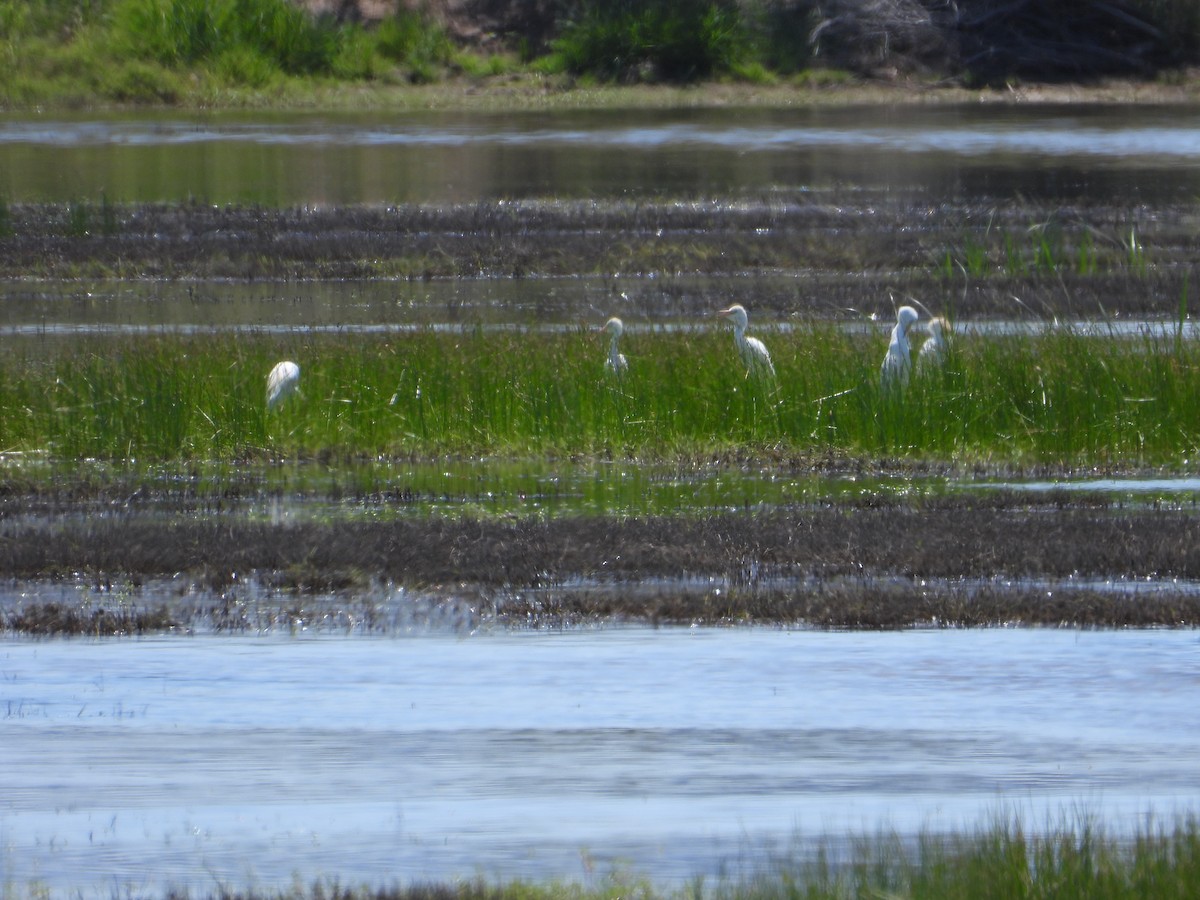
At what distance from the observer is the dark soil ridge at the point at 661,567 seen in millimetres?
8141

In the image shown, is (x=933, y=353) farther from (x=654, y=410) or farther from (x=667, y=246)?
(x=667, y=246)

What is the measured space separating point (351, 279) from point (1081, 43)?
3583cm

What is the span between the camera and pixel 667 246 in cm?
2356

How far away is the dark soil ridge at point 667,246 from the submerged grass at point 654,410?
582cm

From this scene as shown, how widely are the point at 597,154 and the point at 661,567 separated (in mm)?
29739

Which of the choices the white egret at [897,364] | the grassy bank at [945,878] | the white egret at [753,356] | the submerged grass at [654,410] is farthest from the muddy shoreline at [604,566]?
the grassy bank at [945,878]

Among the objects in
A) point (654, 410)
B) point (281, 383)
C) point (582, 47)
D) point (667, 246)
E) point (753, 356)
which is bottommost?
point (667, 246)

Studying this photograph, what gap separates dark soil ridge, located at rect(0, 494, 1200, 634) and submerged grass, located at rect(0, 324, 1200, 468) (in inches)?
76.2

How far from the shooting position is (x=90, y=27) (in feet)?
173

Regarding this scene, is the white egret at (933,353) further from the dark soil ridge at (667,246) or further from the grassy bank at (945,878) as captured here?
the grassy bank at (945,878)

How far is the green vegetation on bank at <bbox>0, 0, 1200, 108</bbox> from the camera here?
51.8 meters

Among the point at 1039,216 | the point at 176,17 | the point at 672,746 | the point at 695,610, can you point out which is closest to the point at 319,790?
the point at 672,746

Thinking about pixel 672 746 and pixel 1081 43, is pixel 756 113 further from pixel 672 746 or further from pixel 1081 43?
pixel 672 746

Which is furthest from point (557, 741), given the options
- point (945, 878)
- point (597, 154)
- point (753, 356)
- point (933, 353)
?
point (597, 154)
